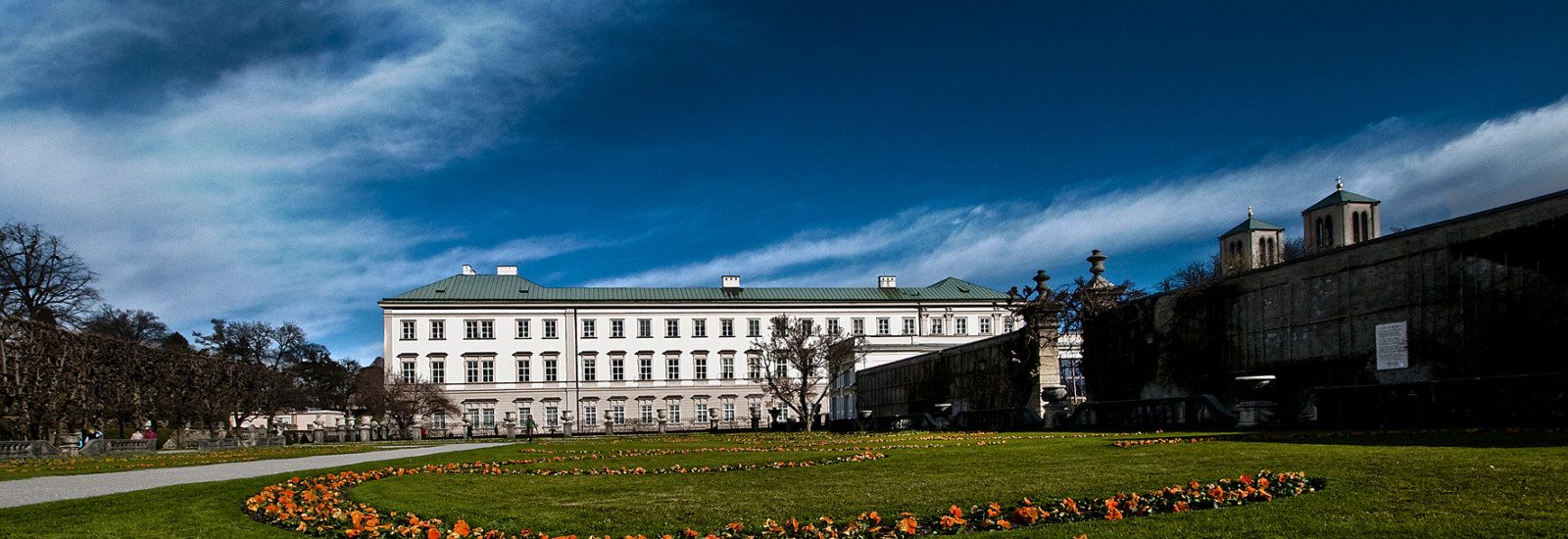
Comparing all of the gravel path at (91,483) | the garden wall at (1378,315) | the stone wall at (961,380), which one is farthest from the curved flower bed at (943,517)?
the stone wall at (961,380)

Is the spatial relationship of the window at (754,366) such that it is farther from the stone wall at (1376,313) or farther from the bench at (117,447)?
the stone wall at (1376,313)

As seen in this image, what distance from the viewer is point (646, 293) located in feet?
257

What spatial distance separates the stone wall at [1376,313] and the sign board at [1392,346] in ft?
0.32

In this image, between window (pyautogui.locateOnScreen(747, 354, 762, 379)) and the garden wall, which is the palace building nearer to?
window (pyautogui.locateOnScreen(747, 354, 762, 379))

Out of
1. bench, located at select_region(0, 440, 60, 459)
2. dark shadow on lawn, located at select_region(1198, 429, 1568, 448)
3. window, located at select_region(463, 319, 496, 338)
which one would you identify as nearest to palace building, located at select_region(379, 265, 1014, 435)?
window, located at select_region(463, 319, 496, 338)

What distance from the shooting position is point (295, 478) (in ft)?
40.3

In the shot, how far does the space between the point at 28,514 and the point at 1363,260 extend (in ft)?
60.1

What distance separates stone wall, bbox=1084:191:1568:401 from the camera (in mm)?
14758

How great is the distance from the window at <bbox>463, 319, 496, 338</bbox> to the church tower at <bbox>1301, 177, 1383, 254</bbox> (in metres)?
67.0

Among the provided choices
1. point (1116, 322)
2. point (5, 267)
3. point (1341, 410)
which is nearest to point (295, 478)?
point (1341, 410)

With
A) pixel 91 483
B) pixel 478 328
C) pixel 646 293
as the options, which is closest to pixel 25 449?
pixel 91 483

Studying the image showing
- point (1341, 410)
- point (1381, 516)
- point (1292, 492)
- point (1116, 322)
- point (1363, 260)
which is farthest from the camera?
point (1116, 322)

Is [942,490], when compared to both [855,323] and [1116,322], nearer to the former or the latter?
[1116,322]

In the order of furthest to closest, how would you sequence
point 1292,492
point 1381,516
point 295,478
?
point 295,478 < point 1292,492 < point 1381,516
